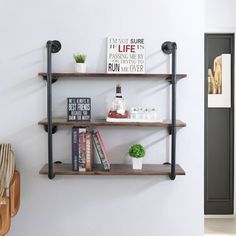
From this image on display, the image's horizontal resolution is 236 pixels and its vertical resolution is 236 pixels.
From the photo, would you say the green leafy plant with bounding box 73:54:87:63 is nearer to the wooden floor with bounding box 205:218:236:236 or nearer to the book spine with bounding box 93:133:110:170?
the book spine with bounding box 93:133:110:170

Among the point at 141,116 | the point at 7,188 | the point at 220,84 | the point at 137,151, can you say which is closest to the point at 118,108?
the point at 141,116

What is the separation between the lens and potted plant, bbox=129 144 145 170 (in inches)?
89.0

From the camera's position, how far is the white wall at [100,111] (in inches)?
93.3

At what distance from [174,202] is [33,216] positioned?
2.95 ft

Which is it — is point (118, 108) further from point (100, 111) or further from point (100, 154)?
point (100, 154)

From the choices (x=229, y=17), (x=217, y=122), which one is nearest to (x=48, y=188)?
(x=217, y=122)

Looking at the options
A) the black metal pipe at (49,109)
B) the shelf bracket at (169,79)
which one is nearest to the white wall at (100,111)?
the shelf bracket at (169,79)

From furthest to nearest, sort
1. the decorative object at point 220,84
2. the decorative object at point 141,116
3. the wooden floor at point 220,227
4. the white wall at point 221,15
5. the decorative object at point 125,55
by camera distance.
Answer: the decorative object at point 220,84
the white wall at point 221,15
the wooden floor at point 220,227
the decorative object at point 125,55
the decorative object at point 141,116

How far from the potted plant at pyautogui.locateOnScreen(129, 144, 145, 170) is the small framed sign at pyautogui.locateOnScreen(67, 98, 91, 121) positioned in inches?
12.9

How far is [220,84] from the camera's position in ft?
12.9

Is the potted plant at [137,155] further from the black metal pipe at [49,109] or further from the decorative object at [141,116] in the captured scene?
the black metal pipe at [49,109]

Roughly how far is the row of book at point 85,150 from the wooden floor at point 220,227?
1.81 meters

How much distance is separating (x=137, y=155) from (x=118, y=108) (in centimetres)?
30

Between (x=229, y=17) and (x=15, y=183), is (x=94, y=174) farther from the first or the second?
(x=229, y=17)
